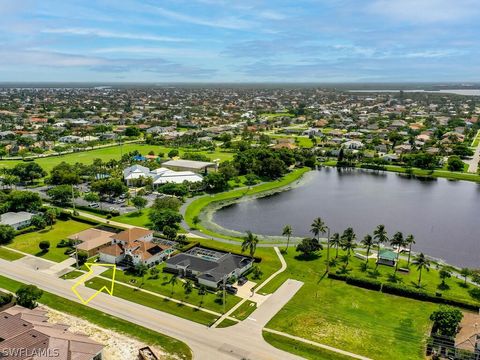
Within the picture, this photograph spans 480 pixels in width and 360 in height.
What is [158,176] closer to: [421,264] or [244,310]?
[244,310]

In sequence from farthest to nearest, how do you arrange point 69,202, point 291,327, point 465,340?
point 69,202 → point 291,327 → point 465,340

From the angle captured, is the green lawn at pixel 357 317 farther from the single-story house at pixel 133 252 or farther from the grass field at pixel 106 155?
the grass field at pixel 106 155

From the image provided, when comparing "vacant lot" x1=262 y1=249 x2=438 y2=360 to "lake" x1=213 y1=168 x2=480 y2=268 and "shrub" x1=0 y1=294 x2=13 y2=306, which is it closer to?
"lake" x1=213 y1=168 x2=480 y2=268

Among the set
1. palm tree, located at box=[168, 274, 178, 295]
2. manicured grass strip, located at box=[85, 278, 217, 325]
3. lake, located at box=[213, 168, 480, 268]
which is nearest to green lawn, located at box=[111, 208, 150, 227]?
lake, located at box=[213, 168, 480, 268]

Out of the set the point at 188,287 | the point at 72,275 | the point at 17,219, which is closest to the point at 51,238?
the point at 17,219

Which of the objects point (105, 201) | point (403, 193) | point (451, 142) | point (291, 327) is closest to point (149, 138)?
point (105, 201)

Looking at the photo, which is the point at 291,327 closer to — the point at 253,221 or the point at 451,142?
the point at 253,221

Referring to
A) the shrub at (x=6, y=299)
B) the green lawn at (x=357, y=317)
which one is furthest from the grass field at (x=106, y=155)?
the green lawn at (x=357, y=317)
